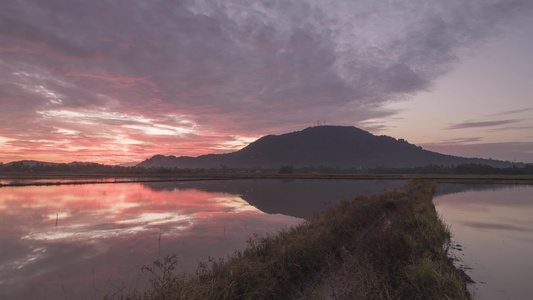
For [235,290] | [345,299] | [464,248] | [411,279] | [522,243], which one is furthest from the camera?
[522,243]

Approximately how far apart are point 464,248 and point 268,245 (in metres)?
8.46

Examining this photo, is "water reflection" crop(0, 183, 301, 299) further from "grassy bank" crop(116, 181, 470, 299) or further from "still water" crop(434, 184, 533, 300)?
"still water" crop(434, 184, 533, 300)

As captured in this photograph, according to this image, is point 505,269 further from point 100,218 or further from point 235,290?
point 100,218

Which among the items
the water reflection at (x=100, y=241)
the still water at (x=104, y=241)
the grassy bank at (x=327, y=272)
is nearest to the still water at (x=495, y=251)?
the grassy bank at (x=327, y=272)

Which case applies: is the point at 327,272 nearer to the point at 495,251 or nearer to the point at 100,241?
the point at 495,251

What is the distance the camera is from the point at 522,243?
11914 millimetres

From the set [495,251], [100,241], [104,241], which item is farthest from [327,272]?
[100,241]

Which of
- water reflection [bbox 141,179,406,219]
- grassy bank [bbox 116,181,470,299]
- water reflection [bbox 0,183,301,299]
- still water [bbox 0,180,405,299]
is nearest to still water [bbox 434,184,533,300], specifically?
grassy bank [bbox 116,181,470,299]

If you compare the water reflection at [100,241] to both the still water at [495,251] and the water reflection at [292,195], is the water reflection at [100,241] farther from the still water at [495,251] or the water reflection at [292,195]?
the still water at [495,251]

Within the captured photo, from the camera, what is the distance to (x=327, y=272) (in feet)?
26.5

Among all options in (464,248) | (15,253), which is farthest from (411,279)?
(15,253)

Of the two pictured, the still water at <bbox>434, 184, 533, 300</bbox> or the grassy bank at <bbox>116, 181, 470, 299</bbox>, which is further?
the still water at <bbox>434, 184, 533, 300</bbox>

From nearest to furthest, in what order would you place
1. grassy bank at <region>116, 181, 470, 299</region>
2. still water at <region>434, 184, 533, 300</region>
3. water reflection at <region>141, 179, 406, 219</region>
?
grassy bank at <region>116, 181, 470, 299</region>, still water at <region>434, 184, 533, 300</region>, water reflection at <region>141, 179, 406, 219</region>

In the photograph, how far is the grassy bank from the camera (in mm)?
5855
